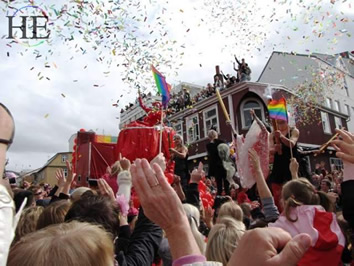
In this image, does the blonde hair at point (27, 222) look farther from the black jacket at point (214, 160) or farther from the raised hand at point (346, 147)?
the black jacket at point (214, 160)

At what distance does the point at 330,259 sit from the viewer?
7.53ft

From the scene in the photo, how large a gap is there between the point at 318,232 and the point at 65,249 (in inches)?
71.3

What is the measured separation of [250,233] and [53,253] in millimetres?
684

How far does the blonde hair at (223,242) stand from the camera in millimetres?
2121

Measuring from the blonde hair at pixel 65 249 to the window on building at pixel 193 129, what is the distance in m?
24.4

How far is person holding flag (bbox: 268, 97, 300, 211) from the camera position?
5.34 meters

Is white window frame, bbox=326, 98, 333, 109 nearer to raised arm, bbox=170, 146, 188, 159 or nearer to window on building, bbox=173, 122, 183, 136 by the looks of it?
window on building, bbox=173, 122, 183, 136

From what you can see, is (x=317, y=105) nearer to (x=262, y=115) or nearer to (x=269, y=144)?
(x=262, y=115)

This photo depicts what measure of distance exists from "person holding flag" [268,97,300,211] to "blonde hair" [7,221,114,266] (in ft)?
14.2

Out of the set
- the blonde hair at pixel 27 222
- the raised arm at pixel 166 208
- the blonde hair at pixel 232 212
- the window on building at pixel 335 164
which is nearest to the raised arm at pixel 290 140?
the blonde hair at pixel 232 212

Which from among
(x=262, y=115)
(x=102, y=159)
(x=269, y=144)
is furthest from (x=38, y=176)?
(x=269, y=144)

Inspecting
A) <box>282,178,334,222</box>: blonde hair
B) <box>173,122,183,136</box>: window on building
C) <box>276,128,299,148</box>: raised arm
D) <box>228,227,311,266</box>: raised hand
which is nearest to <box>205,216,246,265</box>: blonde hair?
<box>282,178,334,222</box>: blonde hair

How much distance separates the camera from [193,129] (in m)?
26.2

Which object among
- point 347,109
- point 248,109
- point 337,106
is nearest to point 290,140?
point 248,109
